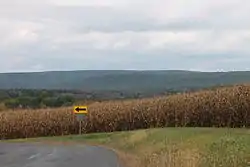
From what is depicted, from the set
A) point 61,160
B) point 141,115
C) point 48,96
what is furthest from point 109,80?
point 61,160

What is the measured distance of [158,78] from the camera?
109250 mm

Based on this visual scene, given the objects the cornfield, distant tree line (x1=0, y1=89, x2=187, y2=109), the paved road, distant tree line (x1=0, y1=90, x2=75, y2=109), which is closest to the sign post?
the cornfield

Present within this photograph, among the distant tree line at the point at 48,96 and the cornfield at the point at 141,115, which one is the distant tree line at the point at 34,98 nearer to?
the distant tree line at the point at 48,96

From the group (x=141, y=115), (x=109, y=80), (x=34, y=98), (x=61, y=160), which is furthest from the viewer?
(x=109, y=80)

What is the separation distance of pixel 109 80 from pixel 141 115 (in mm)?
58675

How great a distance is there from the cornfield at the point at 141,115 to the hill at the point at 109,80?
36442 mm

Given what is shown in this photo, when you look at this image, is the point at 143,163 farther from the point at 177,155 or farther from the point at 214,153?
the point at 214,153

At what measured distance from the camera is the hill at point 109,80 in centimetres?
10081

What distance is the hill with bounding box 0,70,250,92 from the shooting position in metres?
101

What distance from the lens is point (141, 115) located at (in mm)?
55156

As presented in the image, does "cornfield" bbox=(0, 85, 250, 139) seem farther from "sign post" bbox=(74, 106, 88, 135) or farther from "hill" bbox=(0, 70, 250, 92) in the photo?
"hill" bbox=(0, 70, 250, 92)

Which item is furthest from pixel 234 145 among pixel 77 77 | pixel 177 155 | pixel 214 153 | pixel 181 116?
pixel 77 77

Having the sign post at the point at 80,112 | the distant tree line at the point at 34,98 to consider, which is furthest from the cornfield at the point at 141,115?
the distant tree line at the point at 34,98

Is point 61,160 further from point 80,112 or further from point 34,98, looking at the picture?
point 34,98
